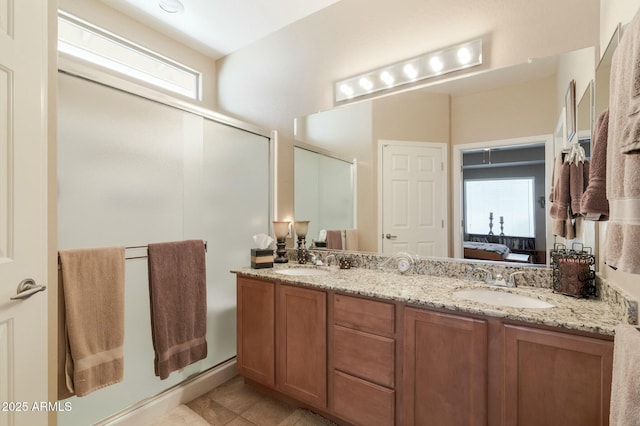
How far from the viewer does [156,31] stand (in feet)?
8.60

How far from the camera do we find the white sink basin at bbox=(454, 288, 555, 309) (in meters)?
1.40

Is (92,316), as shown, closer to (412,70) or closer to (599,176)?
(599,176)

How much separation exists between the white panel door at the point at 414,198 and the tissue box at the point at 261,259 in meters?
0.85

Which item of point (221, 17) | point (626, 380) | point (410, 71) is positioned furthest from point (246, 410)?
point (221, 17)

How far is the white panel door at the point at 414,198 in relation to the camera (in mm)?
1920

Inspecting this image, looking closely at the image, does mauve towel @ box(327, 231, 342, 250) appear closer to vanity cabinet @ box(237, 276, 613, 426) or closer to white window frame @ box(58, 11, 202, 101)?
vanity cabinet @ box(237, 276, 613, 426)

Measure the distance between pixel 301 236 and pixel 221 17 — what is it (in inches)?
75.5

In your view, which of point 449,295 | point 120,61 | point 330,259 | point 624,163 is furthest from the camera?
point 120,61

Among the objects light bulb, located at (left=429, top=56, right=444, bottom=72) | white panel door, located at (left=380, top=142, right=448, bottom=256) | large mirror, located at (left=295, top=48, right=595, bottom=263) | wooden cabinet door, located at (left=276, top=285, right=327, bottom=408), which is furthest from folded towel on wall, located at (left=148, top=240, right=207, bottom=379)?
light bulb, located at (left=429, top=56, right=444, bottom=72)

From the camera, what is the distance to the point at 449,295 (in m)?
1.46

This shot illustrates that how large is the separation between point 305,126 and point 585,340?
2.20 meters

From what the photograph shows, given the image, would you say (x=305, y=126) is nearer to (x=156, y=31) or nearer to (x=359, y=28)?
(x=359, y=28)

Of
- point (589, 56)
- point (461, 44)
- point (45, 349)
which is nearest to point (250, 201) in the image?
point (45, 349)

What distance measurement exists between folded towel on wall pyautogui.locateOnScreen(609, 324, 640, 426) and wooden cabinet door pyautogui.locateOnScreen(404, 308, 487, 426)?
47cm
